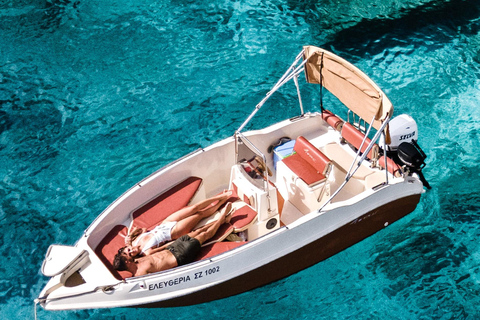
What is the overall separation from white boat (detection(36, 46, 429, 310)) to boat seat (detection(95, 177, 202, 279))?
2cm

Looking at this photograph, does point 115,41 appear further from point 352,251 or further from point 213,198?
point 352,251

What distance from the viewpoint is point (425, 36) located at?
42.4 ft

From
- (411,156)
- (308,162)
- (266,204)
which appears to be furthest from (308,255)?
(411,156)

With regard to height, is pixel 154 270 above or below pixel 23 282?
above

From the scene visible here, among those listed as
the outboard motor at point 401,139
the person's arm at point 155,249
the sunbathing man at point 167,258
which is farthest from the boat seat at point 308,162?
the person's arm at point 155,249

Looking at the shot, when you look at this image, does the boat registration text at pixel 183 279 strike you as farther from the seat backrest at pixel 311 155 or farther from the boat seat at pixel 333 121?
the boat seat at pixel 333 121

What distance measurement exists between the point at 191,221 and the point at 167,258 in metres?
0.75

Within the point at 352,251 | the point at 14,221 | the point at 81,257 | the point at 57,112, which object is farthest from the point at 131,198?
the point at 57,112

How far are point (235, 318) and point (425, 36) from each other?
8.99 meters

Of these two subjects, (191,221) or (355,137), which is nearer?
(191,221)

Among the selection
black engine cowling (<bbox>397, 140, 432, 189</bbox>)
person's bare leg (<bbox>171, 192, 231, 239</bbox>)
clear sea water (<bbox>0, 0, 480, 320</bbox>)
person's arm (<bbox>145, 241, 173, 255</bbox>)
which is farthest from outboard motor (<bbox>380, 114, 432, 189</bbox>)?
person's arm (<bbox>145, 241, 173, 255</bbox>)

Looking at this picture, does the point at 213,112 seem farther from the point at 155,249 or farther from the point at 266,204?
the point at 155,249

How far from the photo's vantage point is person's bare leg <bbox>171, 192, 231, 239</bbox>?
7.26 m

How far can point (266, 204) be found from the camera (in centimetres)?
748
